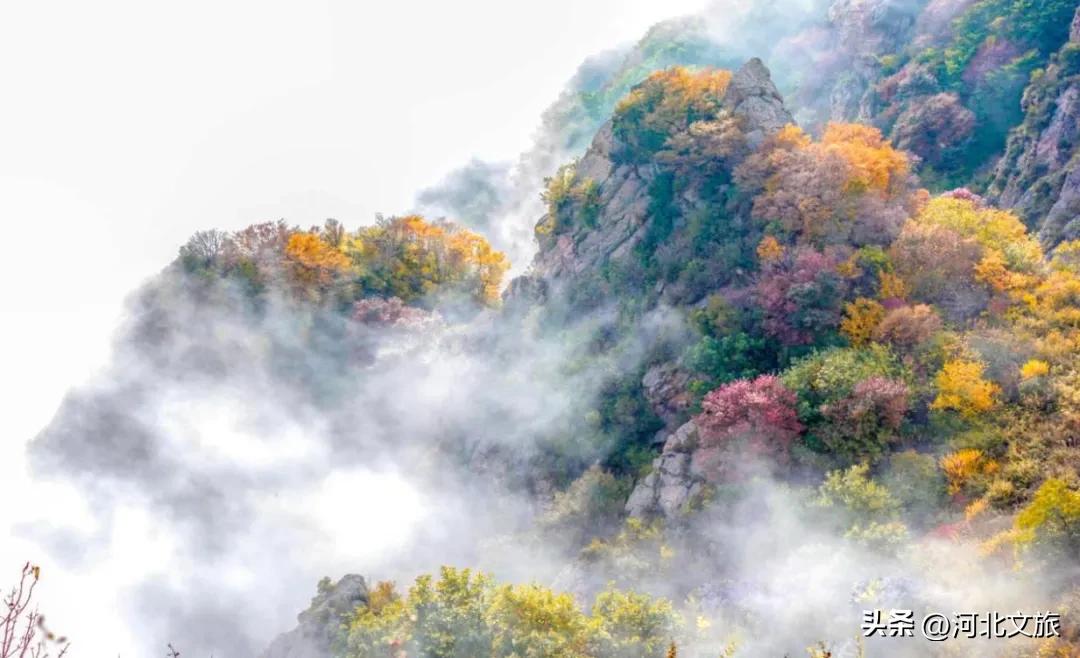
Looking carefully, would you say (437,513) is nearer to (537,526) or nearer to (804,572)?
(537,526)

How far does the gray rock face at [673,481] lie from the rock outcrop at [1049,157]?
725 inches

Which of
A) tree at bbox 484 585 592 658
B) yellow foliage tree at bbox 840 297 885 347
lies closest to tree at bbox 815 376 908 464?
yellow foliage tree at bbox 840 297 885 347

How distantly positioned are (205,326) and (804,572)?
4332 centimetres

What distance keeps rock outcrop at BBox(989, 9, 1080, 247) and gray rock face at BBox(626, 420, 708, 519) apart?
1842 cm

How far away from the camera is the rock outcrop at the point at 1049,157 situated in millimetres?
31141

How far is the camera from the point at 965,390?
71.6ft

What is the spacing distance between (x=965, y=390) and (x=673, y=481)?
9154mm

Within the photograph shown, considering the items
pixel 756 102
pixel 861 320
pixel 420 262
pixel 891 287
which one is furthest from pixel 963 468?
pixel 420 262

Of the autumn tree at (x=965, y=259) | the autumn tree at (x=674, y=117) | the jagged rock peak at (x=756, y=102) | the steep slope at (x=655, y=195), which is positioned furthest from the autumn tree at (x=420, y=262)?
the autumn tree at (x=965, y=259)

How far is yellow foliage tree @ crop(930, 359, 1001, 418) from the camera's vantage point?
2152cm

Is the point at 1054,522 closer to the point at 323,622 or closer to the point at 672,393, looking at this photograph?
the point at 672,393

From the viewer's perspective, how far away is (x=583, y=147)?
76.8 meters

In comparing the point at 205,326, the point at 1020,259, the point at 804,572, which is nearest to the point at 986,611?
the point at 804,572

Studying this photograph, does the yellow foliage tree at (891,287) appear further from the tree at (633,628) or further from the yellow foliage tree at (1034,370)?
the tree at (633,628)
